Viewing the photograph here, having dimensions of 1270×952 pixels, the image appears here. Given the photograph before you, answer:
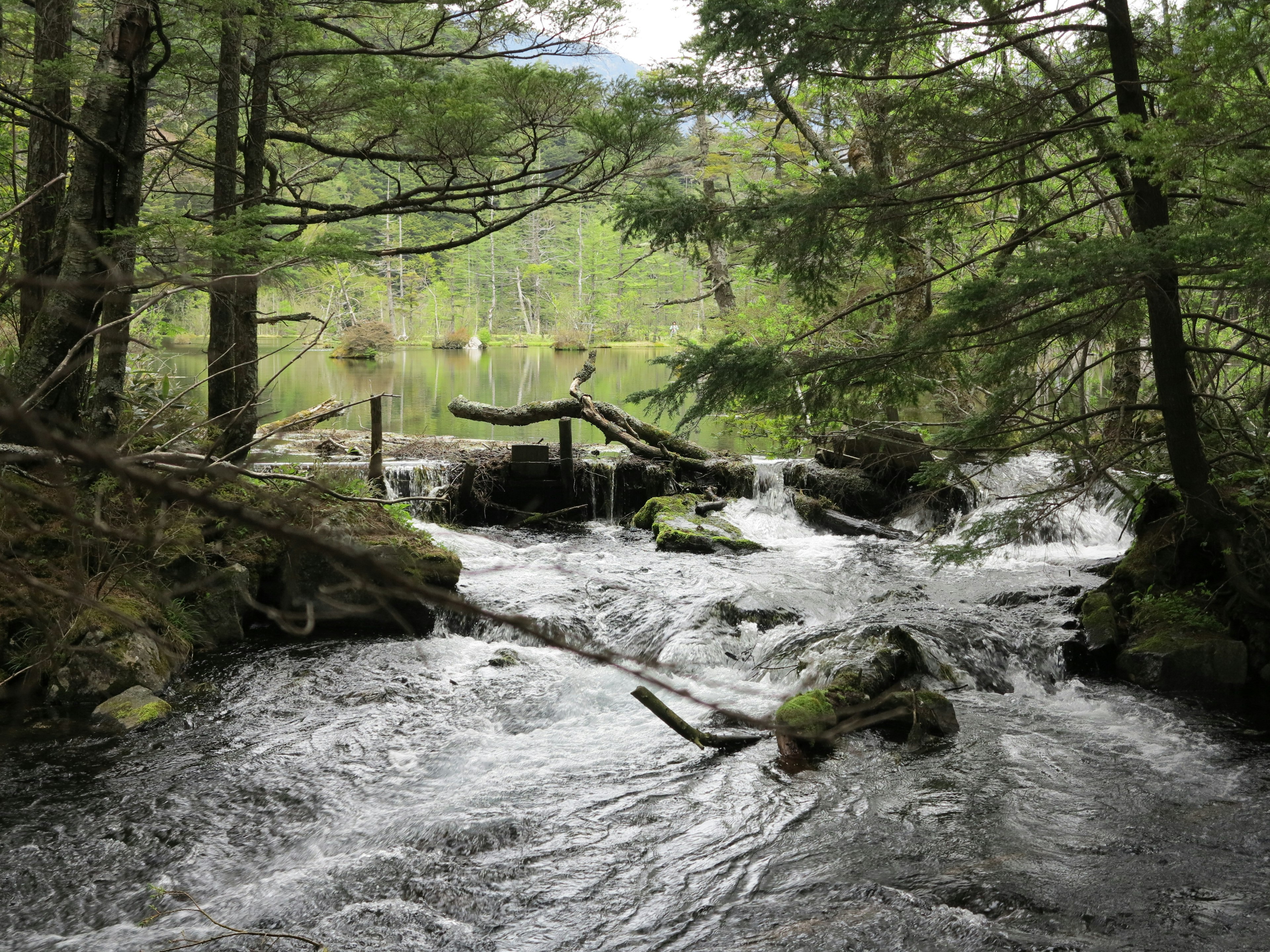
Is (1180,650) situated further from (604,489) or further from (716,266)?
(716,266)

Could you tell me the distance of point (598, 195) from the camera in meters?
8.67

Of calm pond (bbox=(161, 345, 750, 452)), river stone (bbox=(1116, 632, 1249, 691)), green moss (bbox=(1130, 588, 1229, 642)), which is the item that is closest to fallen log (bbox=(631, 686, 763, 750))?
calm pond (bbox=(161, 345, 750, 452))

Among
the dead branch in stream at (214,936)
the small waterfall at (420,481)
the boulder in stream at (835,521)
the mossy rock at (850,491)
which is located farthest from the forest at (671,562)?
the mossy rock at (850,491)

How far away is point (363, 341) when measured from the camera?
4003 centimetres

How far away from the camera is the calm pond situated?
2058 centimetres

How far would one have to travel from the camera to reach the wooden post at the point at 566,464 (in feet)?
45.9

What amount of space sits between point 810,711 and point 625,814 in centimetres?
148

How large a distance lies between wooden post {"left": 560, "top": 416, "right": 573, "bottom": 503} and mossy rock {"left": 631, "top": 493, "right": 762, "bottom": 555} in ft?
4.66

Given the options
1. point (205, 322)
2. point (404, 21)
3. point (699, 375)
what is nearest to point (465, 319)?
point (205, 322)

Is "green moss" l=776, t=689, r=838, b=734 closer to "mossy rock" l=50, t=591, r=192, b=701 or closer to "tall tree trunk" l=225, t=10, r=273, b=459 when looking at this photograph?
"mossy rock" l=50, t=591, r=192, b=701

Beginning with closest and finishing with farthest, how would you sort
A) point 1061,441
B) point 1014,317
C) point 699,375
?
point 1014,317
point 699,375
point 1061,441

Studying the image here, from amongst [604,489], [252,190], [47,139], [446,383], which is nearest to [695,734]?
[252,190]

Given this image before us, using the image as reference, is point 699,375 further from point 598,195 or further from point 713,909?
point 713,909

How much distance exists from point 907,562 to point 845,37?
663cm
